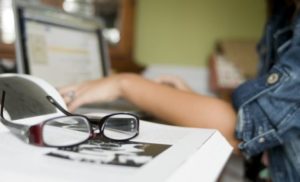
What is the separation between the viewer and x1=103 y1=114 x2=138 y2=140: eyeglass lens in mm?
391

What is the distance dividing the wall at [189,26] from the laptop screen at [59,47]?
25.0 inches

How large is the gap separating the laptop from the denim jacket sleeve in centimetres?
27

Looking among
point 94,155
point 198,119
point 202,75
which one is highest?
point 94,155

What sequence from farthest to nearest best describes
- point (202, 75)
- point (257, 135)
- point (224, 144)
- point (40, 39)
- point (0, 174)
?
point (202, 75) → point (40, 39) → point (257, 135) → point (224, 144) → point (0, 174)

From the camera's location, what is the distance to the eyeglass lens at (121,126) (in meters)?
0.39

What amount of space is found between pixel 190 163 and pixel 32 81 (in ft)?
0.83

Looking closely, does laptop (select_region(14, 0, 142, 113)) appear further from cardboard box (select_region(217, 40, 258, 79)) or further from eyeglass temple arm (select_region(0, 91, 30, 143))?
cardboard box (select_region(217, 40, 258, 79))

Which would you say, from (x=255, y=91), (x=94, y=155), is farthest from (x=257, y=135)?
(x=94, y=155)

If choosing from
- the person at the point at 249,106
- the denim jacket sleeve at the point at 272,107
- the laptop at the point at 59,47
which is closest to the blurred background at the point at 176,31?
the laptop at the point at 59,47

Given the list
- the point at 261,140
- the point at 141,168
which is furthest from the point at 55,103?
the point at 261,140

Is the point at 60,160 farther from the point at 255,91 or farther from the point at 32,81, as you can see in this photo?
the point at 255,91

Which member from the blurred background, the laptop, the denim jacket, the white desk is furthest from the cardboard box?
the white desk

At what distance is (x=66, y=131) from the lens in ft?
1.20

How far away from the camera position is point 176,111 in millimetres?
606
